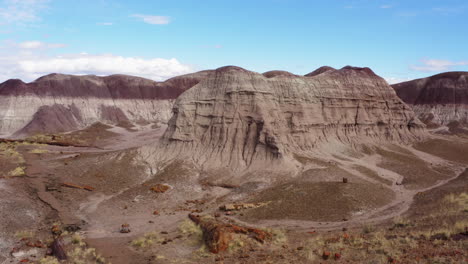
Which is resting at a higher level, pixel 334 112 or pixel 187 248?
pixel 334 112

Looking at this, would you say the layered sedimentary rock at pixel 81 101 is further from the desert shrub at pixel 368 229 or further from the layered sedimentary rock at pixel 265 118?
the desert shrub at pixel 368 229

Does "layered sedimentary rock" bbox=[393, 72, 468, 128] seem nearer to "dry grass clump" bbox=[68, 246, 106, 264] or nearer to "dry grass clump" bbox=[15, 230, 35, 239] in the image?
"dry grass clump" bbox=[68, 246, 106, 264]

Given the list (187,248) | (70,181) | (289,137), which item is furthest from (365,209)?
(70,181)

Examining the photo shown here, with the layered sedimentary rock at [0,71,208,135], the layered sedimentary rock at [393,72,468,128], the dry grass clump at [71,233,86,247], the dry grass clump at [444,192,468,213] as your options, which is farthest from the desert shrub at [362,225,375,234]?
the layered sedimentary rock at [393,72,468,128]

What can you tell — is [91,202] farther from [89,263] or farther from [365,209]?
[365,209]

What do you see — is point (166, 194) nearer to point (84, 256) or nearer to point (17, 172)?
point (84, 256)

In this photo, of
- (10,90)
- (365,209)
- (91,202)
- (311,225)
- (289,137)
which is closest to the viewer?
(311,225)
